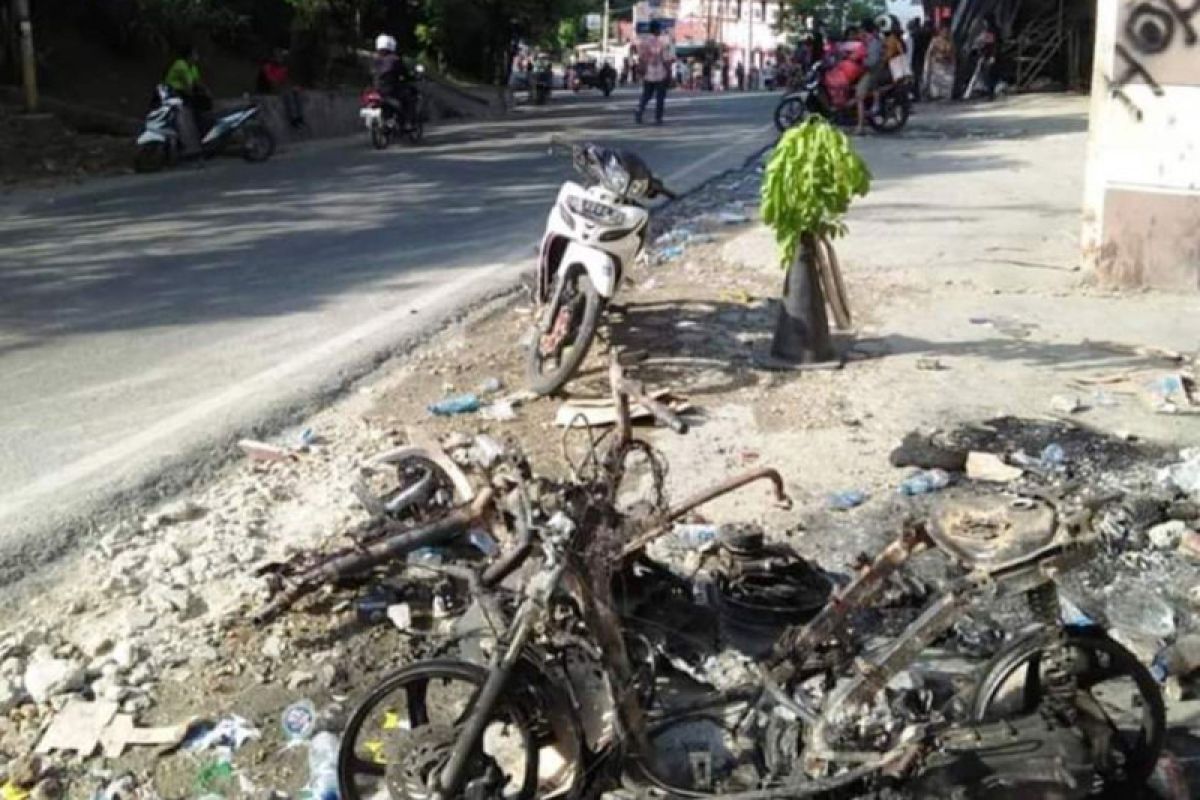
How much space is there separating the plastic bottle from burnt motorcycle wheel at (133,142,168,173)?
15.4 metres

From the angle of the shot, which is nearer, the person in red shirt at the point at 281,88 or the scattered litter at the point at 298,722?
the scattered litter at the point at 298,722

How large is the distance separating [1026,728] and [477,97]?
29905mm

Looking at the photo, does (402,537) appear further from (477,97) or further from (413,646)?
(477,97)

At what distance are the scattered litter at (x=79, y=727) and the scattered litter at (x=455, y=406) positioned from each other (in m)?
2.88

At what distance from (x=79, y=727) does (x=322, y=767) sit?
73cm

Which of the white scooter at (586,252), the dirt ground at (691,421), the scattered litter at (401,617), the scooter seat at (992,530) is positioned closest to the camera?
the scooter seat at (992,530)

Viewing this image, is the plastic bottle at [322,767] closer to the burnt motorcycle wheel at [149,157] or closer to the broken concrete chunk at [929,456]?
the broken concrete chunk at [929,456]

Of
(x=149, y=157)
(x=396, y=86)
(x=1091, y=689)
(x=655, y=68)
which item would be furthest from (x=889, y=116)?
(x=1091, y=689)

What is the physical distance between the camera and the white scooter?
6.70 meters

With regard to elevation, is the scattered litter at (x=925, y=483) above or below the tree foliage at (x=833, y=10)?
below

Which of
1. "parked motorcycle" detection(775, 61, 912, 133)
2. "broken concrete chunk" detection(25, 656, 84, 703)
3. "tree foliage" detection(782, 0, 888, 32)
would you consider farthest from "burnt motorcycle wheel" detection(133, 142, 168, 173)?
"tree foliage" detection(782, 0, 888, 32)

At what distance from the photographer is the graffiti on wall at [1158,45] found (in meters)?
8.82

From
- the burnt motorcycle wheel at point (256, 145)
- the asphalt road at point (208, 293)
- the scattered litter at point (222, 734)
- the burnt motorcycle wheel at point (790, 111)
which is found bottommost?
the scattered litter at point (222, 734)

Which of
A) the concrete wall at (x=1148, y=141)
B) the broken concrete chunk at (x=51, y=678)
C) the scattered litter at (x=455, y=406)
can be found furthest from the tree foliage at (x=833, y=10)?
the broken concrete chunk at (x=51, y=678)
